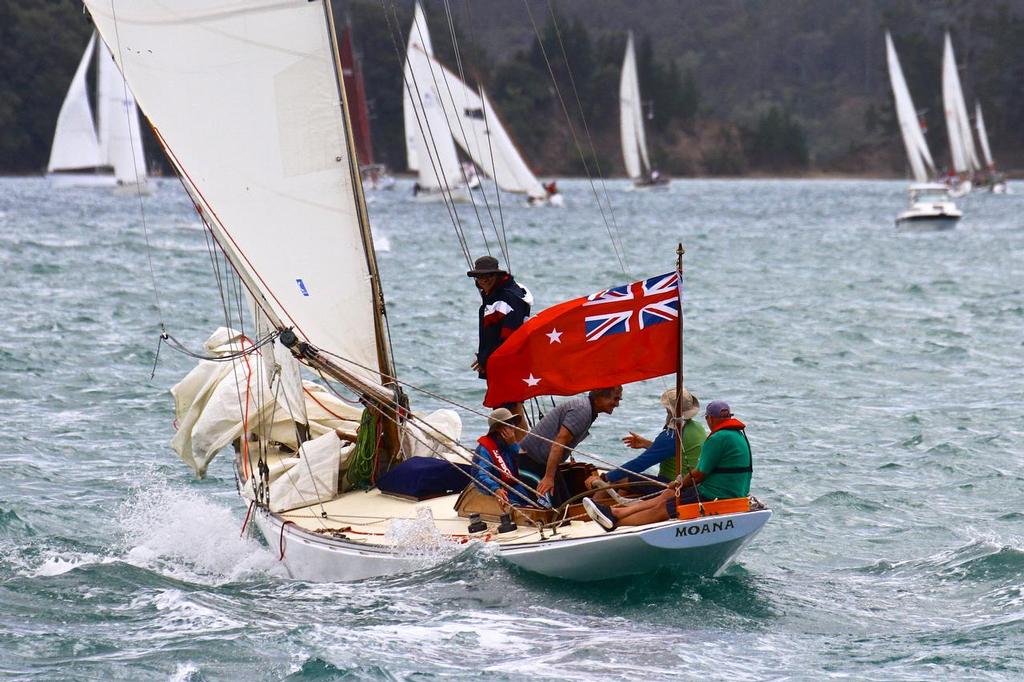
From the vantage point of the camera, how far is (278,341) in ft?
37.6

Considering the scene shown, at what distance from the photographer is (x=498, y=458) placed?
1045cm

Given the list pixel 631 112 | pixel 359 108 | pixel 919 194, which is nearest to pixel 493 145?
pixel 359 108

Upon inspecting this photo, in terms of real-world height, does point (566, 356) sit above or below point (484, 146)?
below

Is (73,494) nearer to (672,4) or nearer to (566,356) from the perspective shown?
(566,356)

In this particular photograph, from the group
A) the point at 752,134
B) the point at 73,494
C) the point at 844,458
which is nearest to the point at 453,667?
the point at 73,494

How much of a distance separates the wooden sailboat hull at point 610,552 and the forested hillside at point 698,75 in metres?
79.2

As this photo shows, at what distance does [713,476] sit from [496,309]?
7.01 feet

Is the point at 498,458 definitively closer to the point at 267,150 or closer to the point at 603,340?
the point at 603,340

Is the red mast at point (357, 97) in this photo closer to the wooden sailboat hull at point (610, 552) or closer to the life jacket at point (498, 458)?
the life jacket at point (498, 458)

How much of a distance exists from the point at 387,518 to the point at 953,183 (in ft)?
235

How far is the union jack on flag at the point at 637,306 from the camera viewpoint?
964 centimetres

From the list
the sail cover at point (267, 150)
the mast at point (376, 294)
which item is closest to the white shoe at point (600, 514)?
the mast at point (376, 294)

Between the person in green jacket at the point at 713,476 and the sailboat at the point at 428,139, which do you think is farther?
the sailboat at the point at 428,139

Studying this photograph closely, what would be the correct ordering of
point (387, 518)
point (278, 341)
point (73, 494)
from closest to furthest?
point (387, 518) → point (278, 341) → point (73, 494)
